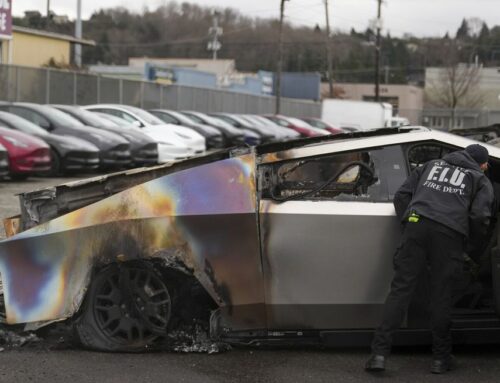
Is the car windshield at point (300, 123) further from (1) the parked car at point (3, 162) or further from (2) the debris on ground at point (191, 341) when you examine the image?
(2) the debris on ground at point (191, 341)

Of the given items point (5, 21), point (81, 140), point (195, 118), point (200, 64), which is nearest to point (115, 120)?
point (81, 140)

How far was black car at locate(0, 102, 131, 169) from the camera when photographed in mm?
15078

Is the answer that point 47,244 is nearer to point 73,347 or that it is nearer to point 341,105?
point 73,347

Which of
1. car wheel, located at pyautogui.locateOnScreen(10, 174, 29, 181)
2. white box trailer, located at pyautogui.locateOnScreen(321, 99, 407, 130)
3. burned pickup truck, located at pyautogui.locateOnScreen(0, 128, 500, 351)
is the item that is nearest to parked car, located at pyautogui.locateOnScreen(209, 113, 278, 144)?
white box trailer, located at pyautogui.locateOnScreen(321, 99, 407, 130)

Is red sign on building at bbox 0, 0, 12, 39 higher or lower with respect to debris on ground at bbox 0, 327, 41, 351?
higher

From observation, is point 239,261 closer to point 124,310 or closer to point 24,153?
point 124,310

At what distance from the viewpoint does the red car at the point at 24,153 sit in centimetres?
1243

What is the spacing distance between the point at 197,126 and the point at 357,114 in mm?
16537

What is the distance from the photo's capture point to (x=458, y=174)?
4070mm

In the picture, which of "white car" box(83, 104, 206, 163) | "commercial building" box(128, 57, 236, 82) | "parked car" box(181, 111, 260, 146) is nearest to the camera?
"white car" box(83, 104, 206, 163)

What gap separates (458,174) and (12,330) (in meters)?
3.12

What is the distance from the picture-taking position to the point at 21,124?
14102mm

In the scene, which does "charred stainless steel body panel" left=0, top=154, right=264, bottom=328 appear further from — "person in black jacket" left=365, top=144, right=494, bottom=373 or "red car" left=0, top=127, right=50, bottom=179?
"red car" left=0, top=127, right=50, bottom=179

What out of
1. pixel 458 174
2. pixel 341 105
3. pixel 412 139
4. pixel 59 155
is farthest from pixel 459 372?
pixel 341 105
